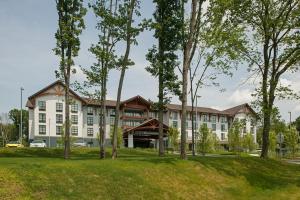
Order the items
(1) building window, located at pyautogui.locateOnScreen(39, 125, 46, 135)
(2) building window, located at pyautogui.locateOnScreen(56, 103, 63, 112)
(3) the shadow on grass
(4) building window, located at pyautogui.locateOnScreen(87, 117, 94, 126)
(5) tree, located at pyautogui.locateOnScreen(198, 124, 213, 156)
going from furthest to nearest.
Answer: (4) building window, located at pyautogui.locateOnScreen(87, 117, 94, 126) < (2) building window, located at pyautogui.locateOnScreen(56, 103, 63, 112) < (1) building window, located at pyautogui.locateOnScreen(39, 125, 46, 135) < (5) tree, located at pyautogui.locateOnScreen(198, 124, 213, 156) < (3) the shadow on grass

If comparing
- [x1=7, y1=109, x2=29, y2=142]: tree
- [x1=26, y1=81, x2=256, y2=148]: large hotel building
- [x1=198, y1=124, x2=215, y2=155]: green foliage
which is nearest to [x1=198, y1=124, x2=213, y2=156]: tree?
[x1=198, y1=124, x2=215, y2=155]: green foliage

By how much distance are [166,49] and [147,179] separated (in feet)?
59.9

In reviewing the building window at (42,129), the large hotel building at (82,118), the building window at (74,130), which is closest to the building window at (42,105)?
the large hotel building at (82,118)

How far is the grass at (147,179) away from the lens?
52.3 feet

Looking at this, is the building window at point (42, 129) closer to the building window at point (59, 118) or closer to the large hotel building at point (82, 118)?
the large hotel building at point (82, 118)

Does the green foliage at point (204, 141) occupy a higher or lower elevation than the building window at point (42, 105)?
lower

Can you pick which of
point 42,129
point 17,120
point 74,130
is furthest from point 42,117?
point 17,120

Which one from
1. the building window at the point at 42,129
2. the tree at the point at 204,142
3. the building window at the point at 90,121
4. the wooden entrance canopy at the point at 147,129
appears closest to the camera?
the tree at the point at 204,142

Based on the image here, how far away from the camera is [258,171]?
2669cm

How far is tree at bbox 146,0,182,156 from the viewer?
116 feet

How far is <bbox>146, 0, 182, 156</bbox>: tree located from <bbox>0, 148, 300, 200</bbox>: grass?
1008 cm

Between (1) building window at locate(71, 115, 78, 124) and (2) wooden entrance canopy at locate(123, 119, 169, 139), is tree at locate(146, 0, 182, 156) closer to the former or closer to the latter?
(2) wooden entrance canopy at locate(123, 119, 169, 139)

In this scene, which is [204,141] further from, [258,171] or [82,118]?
[258,171]

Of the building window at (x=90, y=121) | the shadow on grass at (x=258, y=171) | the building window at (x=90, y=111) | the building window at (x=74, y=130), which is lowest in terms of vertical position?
the shadow on grass at (x=258, y=171)
